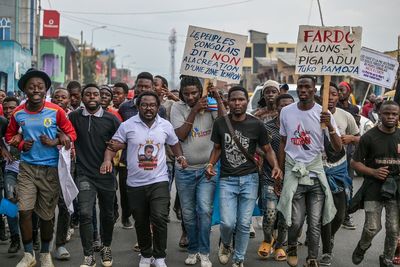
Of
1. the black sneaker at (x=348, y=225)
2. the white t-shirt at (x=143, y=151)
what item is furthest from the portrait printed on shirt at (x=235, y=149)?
the black sneaker at (x=348, y=225)

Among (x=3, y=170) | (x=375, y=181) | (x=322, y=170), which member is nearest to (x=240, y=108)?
(x=322, y=170)

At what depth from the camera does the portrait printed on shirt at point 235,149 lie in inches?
261

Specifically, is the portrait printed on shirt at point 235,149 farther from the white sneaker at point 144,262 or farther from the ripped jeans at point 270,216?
the white sneaker at point 144,262

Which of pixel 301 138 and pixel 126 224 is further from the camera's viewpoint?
pixel 126 224

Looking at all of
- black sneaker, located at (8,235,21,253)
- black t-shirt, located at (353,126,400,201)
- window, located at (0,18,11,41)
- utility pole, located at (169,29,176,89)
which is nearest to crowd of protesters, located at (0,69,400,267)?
black t-shirt, located at (353,126,400,201)

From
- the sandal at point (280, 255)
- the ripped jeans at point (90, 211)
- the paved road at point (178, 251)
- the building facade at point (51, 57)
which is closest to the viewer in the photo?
the ripped jeans at point (90, 211)

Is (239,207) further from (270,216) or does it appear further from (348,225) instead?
(348,225)

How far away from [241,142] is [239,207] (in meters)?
0.67

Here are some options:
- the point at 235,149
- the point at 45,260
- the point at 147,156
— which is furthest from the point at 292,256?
the point at 45,260

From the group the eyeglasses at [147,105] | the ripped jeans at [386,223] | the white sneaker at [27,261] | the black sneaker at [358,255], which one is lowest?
the white sneaker at [27,261]

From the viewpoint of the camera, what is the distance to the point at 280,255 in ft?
24.1

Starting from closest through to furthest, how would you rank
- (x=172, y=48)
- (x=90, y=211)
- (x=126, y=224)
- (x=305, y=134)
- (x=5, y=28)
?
1. (x=305, y=134)
2. (x=90, y=211)
3. (x=126, y=224)
4. (x=5, y=28)
5. (x=172, y=48)

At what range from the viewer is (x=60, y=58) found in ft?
211

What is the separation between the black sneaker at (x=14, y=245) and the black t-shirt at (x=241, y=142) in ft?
8.37
